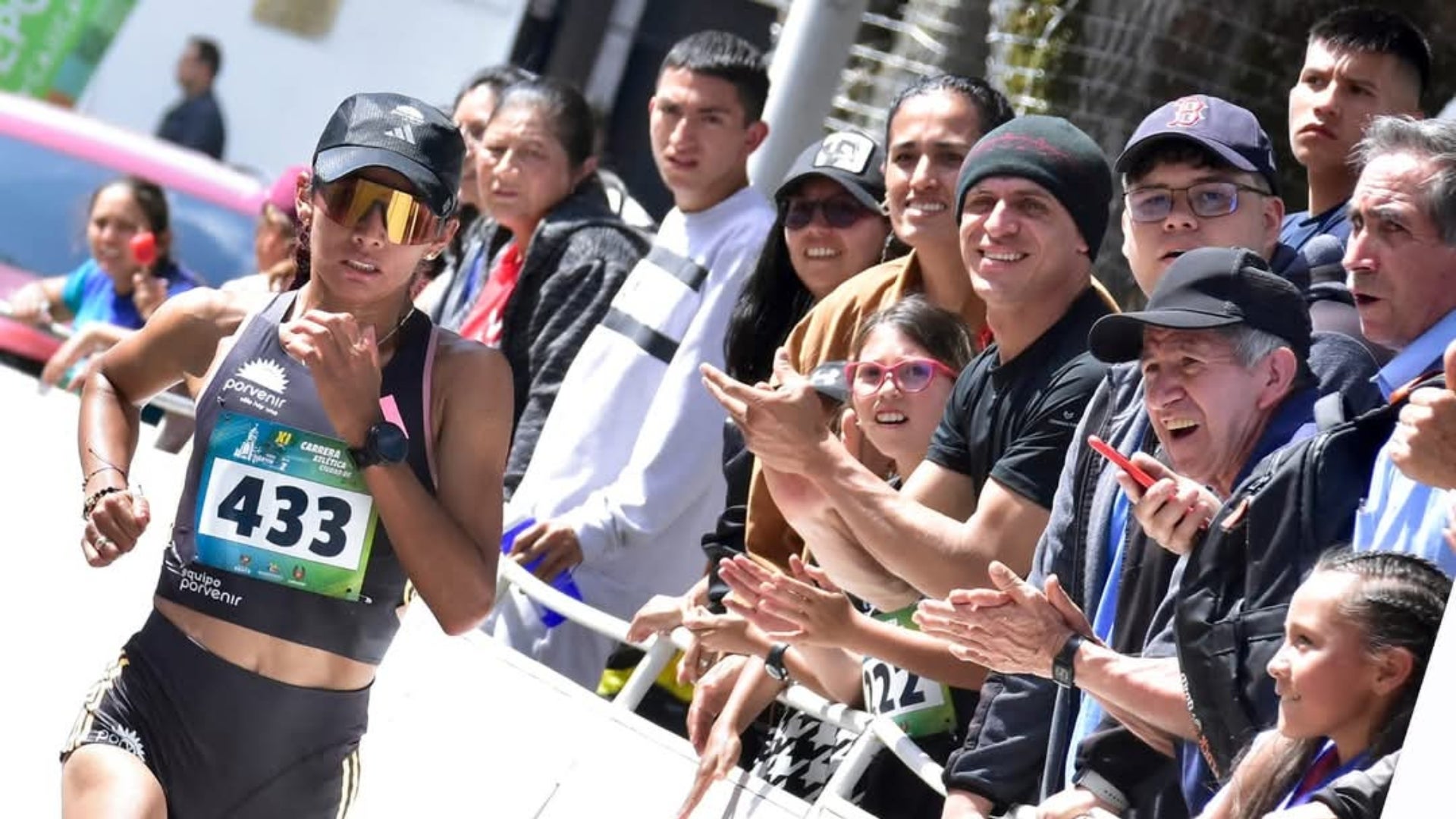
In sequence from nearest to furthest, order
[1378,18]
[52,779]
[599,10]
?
1. [1378,18]
2. [52,779]
3. [599,10]

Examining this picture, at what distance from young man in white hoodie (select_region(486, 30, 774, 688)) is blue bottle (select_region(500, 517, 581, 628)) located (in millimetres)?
15

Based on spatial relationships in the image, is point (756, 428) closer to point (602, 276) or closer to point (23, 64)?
point (602, 276)

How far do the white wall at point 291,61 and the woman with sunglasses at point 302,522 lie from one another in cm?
1167

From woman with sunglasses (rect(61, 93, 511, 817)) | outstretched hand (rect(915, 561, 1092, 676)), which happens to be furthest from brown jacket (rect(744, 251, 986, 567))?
outstretched hand (rect(915, 561, 1092, 676))

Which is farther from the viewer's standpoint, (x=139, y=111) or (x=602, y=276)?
(x=139, y=111)

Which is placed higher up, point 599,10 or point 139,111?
point 599,10

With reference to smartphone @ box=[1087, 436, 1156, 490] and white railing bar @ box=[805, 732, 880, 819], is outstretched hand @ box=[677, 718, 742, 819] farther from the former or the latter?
smartphone @ box=[1087, 436, 1156, 490]

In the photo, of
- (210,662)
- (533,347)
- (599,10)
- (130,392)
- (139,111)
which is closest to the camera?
(210,662)

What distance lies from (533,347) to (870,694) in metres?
2.45

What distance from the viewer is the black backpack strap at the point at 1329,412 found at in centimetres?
385

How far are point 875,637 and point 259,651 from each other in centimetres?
116

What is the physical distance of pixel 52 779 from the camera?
5.96 meters

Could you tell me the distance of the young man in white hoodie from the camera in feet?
20.6

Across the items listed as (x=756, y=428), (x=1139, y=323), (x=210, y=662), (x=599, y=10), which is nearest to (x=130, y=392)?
(x=210, y=662)
